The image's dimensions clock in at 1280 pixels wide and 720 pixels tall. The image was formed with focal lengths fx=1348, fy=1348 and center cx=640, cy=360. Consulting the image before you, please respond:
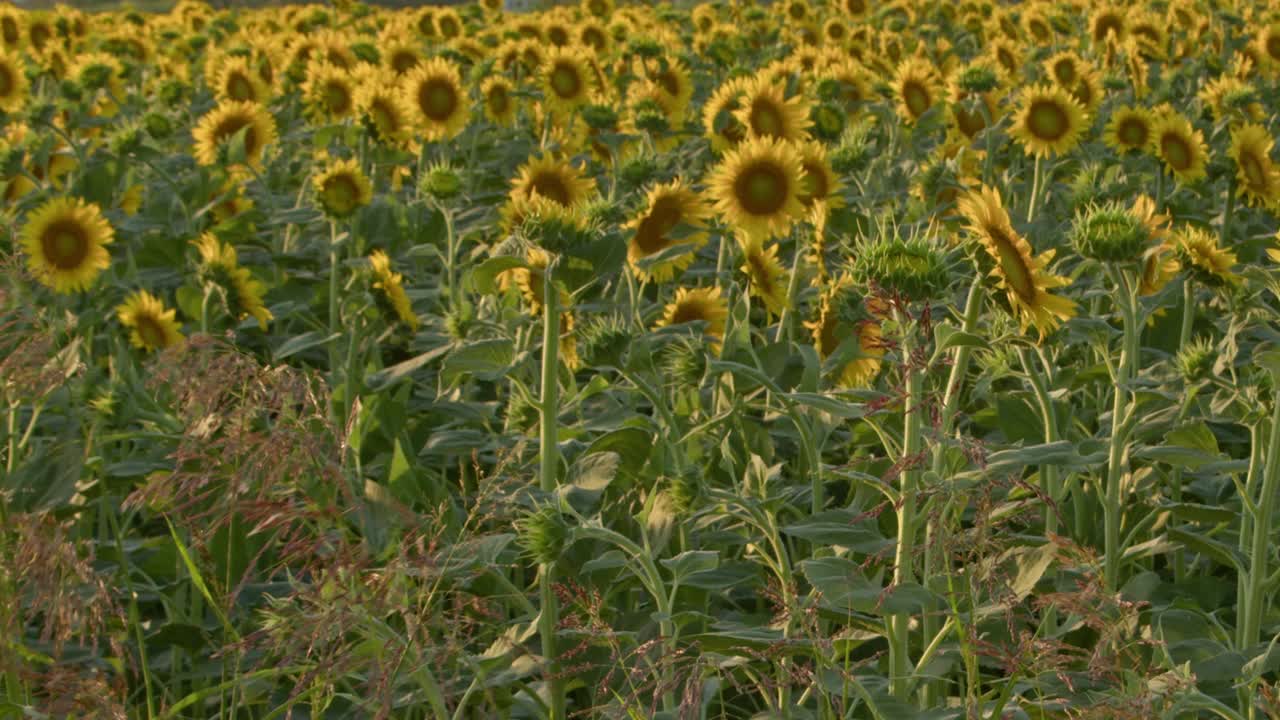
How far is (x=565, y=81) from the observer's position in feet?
19.7

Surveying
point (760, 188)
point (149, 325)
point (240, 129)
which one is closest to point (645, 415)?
point (760, 188)

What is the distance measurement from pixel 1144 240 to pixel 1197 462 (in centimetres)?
40

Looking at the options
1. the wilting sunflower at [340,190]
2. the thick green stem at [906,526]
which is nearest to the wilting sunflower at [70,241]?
the wilting sunflower at [340,190]

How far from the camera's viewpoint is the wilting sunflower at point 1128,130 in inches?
189

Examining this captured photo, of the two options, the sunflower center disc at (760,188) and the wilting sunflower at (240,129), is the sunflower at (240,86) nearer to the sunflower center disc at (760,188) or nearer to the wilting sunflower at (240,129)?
the wilting sunflower at (240,129)

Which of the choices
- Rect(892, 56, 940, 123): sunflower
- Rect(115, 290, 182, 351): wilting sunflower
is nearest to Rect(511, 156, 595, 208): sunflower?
Rect(115, 290, 182, 351): wilting sunflower

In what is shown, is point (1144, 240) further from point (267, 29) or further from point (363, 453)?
point (267, 29)

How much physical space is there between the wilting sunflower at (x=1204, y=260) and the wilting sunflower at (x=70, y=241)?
3188mm

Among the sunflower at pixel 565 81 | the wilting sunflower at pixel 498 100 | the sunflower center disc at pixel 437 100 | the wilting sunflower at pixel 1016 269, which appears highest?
the wilting sunflower at pixel 1016 269

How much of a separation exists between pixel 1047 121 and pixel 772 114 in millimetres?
1025

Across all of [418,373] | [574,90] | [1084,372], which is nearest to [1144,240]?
[1084,372]

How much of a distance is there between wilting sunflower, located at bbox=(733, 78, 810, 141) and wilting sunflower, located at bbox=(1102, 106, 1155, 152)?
4.05 feet

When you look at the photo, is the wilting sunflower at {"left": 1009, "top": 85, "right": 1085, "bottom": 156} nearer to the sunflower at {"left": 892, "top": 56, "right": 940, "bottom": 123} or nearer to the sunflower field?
the sunflower field

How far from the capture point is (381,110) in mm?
5109
